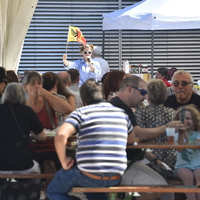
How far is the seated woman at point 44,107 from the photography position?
407 centimetres

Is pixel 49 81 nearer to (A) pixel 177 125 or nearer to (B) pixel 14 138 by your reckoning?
(B) pixel 14 138

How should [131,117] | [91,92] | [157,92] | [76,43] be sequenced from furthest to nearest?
[76,43] → [157,92] → [131,117] → [91,92]

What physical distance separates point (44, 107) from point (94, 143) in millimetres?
1624

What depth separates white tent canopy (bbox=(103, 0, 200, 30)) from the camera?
795cm

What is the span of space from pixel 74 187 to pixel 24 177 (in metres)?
0.64

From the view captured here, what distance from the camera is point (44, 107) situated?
173 inches

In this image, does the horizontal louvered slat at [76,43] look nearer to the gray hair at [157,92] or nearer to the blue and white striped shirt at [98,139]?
the gray hair at [157,92]

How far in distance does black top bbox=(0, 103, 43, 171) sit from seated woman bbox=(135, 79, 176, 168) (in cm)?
121

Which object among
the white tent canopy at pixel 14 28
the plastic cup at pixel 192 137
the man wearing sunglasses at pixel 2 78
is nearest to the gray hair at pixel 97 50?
the white tent canopy at pixel 14 28

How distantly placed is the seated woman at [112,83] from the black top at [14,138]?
176 centimetres

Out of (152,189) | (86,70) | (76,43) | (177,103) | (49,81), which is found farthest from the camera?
(76,43)

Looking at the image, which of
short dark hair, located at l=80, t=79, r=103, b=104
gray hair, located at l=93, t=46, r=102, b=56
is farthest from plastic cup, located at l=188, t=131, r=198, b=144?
gray hair, located at l=93, t=46, r=102, b=56

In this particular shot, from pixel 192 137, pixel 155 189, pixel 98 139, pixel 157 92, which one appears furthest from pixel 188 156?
pixel 98 139

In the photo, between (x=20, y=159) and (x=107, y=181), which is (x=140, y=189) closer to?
(x=107, y=181)
